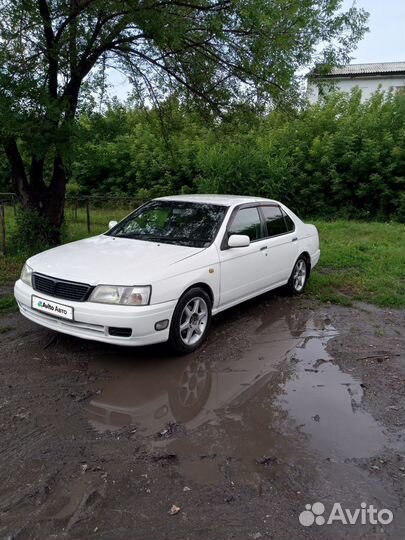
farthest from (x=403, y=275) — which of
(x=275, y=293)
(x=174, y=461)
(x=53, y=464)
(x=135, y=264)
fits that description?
(x=53, y=464)

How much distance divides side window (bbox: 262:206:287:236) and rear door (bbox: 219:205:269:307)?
19 centimetres

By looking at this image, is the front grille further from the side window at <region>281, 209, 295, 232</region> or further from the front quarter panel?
the side window at <region>281, 209, 295, 232</region>

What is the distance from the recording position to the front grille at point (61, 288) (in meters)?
4.23

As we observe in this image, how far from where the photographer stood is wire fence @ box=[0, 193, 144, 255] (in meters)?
9.07

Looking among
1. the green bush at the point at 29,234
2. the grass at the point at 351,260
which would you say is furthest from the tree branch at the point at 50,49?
the grass at the point at 351,260

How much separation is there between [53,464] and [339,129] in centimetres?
1414

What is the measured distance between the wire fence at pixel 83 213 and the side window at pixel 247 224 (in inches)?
193

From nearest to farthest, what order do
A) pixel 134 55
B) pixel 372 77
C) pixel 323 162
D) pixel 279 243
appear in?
pixel 279 243
pixel 134 55
pixel 323 162
pixel 372 77

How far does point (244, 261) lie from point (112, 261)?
1.60 metres

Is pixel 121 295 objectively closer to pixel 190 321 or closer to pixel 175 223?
pixel 190 321

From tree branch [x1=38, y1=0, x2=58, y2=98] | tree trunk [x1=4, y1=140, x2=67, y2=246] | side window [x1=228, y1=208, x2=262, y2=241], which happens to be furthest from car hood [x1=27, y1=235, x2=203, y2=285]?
tree trunk [x1=4, y1=140, x2=67, y2=246]

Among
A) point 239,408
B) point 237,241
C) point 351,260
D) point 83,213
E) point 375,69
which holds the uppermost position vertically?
point 375,69

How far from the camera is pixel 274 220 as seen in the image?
643 centimetres

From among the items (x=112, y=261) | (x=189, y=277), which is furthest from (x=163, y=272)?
(x=112, y=261)
